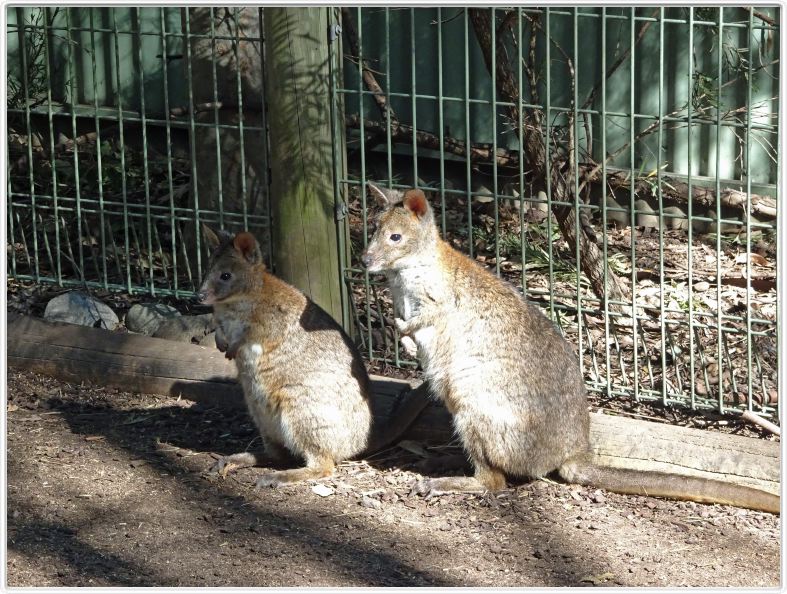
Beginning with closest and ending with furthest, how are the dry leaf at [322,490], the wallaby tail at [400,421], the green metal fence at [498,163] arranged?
the dry leaf at [322,490]
the wallaby tail at [400,421]
the green metal fence at [498,163]

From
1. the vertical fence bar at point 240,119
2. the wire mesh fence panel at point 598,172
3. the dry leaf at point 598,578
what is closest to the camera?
the dry leaf at point 598,578

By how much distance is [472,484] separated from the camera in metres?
5.33

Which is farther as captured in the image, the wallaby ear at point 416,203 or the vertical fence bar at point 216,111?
the vertical fence bar at point 216,111

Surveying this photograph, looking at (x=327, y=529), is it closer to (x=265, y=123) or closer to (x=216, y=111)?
(x=265, y=123)

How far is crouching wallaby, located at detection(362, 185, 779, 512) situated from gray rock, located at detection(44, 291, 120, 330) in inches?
100

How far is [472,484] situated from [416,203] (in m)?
1.37

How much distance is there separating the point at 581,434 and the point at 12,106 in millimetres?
5114

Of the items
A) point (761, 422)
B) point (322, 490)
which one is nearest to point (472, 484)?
point (322, 490)

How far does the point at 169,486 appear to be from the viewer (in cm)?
539

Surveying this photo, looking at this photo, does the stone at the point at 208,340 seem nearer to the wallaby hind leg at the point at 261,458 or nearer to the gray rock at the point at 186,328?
the gray rock at the point at 186,328

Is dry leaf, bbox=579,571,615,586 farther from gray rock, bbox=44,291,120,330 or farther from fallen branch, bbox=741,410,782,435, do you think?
gray rock, bbox=44,291,120,330

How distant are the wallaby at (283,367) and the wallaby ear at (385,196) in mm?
653

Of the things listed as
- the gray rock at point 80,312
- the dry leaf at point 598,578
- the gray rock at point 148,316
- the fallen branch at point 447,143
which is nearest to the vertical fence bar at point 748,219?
the dry leaf at point 598,578

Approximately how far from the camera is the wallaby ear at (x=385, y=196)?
17.9ft
